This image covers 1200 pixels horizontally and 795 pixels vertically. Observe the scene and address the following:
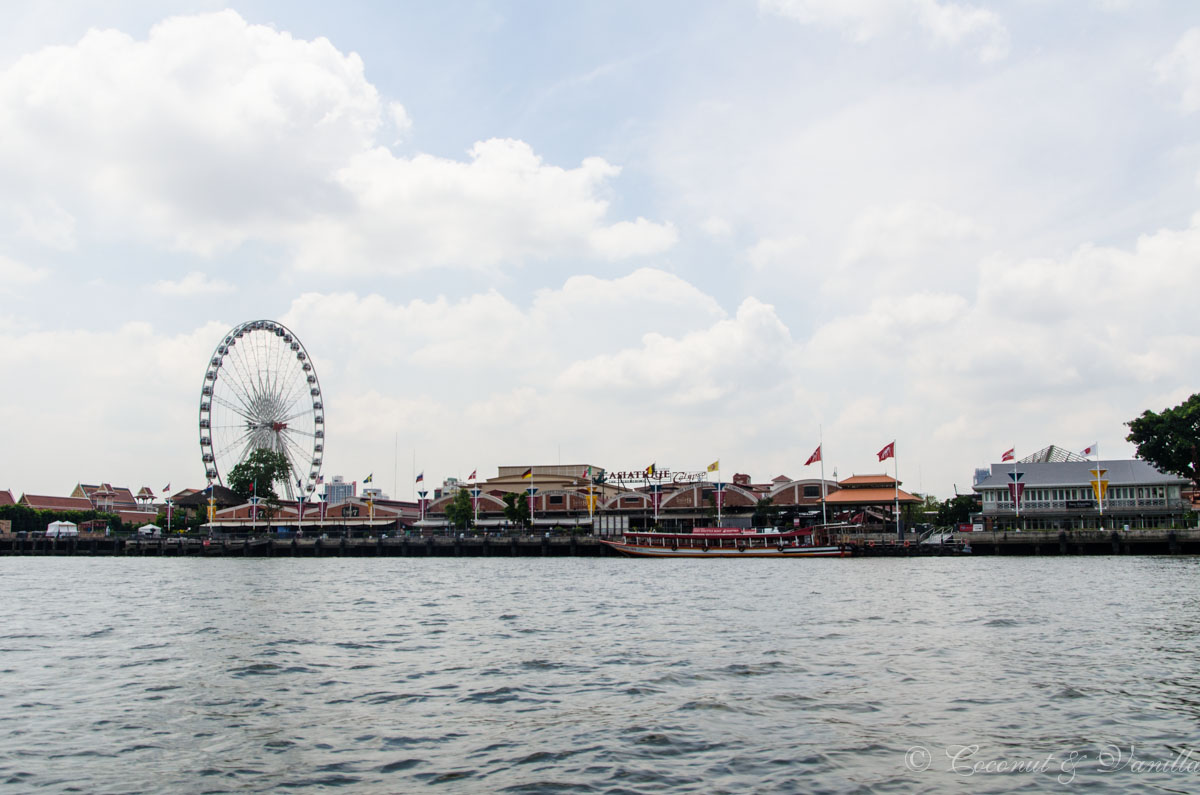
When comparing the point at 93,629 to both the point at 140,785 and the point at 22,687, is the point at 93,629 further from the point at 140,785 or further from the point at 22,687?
the point at 140,785

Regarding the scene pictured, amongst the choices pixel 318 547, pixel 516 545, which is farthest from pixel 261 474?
pixel 516 545

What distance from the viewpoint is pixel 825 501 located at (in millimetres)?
112438

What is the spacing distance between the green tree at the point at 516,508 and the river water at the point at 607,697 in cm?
8743

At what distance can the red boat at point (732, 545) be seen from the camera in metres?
94.4

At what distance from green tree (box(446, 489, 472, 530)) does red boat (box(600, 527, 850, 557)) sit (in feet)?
124

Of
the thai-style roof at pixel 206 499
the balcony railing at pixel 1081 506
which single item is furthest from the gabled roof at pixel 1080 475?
the thai-style roof at pixel 206 499

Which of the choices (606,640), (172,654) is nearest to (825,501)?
(606,640)

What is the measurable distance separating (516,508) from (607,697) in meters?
110

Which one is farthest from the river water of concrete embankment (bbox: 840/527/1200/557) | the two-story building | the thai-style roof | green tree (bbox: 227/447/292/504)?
the thai-style roof

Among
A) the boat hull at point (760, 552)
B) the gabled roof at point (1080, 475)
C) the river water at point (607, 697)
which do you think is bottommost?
the boat hull at point (760, 552)

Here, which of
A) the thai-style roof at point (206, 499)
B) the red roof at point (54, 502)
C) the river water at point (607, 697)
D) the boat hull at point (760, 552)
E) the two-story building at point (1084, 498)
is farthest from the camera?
the red roof at point (54, 502)

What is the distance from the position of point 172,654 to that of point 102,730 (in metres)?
10.1

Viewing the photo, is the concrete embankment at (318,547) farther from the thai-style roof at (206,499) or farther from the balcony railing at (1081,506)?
the balcony railing at (1081,506)

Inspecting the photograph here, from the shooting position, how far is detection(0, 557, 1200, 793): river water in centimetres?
1458
